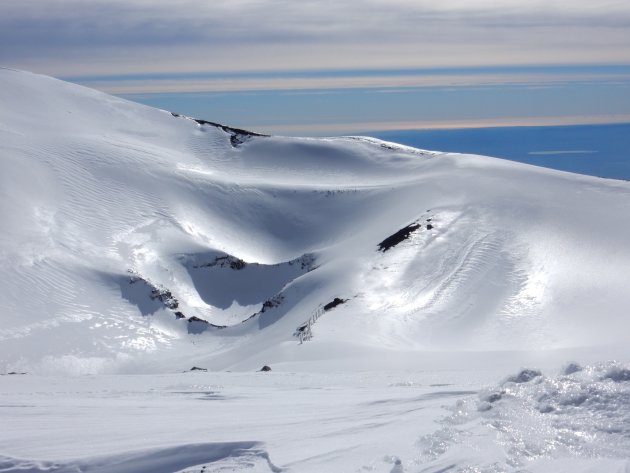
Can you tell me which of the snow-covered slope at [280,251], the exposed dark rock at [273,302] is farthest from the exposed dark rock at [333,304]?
the exposed dark rock at [273,302]

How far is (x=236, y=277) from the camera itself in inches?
1302

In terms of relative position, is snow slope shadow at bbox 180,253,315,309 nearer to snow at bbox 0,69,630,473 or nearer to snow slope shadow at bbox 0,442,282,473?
snow at bbox 0,69,630,473

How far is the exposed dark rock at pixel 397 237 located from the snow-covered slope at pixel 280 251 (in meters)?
0.10

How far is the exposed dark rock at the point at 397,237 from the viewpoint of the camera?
3092 centimetres

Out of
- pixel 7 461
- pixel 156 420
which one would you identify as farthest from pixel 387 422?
pixel 7 461

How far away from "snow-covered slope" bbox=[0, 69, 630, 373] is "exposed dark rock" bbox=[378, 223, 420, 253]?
0.33ft

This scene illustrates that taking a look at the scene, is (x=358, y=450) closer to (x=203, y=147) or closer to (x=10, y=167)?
(x=10, y=167)

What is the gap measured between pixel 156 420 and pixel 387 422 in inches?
106

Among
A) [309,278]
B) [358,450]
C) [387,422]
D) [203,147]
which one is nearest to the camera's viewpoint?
Result: [358,450]

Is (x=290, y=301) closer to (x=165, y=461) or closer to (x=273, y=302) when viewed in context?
(x=273, y=302)

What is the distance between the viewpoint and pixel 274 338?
84.7 feet

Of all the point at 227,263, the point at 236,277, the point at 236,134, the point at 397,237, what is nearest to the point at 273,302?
the point at 236,277

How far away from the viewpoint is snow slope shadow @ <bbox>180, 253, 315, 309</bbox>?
1277 inches

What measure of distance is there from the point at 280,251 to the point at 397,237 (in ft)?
20.7
